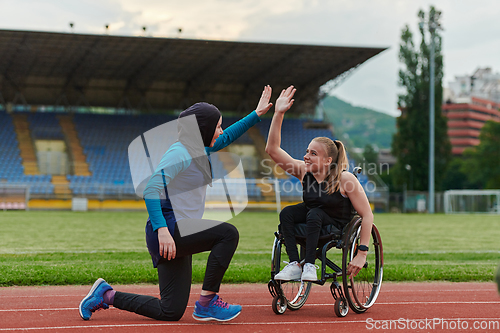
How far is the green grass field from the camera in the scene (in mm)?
7277

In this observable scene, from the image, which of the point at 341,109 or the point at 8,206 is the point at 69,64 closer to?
the point at 8,206

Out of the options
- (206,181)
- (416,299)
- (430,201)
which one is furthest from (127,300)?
(430,201)

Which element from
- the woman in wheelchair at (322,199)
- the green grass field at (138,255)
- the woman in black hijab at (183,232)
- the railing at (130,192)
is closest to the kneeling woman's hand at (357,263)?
the woman in wheelchair at (322,199)

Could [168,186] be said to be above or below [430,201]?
above

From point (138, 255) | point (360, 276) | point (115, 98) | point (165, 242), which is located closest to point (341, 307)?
point (360, 276)

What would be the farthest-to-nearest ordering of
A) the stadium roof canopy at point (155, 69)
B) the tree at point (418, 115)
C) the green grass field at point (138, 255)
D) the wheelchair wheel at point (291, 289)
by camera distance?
the tree at point (418, 115)
the stadium roof canopy at point (155, 69)
the green grass field at point (138, 255)
the wheelchair wheel at point (291, 289)

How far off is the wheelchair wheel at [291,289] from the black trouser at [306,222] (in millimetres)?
173

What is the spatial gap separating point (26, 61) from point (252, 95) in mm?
14811

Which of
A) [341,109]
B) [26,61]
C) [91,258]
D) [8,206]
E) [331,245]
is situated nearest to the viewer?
[331,245]

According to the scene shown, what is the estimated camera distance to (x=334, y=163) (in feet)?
15.5

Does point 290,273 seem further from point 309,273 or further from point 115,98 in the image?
point 115,98

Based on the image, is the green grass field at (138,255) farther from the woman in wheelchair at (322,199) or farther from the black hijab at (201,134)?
the black hijab at (201,134)

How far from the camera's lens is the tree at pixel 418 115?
38.5 metres

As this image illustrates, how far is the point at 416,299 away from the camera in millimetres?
5684
